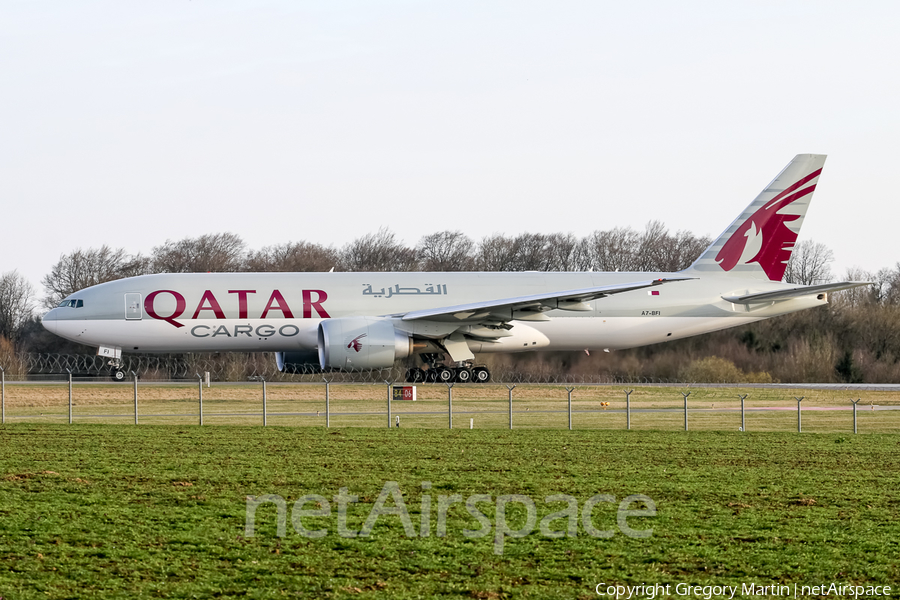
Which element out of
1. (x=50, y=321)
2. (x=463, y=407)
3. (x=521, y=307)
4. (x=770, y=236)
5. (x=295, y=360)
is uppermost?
(x=770, y=236)

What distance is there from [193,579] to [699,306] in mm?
30799

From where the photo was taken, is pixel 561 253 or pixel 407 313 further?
pixel 561 253

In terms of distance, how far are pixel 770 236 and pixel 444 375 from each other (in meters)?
13.4

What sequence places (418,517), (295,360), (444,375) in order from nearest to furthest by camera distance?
(418,517)
(444,375)
(295,360)

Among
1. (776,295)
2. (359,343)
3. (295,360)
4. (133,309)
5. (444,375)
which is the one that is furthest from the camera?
(776,295)

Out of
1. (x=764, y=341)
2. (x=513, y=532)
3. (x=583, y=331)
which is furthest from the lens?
(x=764, y=341)

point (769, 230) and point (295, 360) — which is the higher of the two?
point (769, 230)

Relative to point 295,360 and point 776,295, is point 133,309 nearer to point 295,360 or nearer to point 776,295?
point 295,360

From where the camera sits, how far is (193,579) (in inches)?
324

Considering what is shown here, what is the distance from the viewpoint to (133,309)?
34.7 m

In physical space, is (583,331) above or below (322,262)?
A: below

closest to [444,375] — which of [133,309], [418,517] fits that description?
[133,309]

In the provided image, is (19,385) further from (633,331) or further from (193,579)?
(193,579)

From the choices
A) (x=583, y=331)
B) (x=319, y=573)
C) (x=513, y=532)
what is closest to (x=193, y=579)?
(x=319, y=573)
